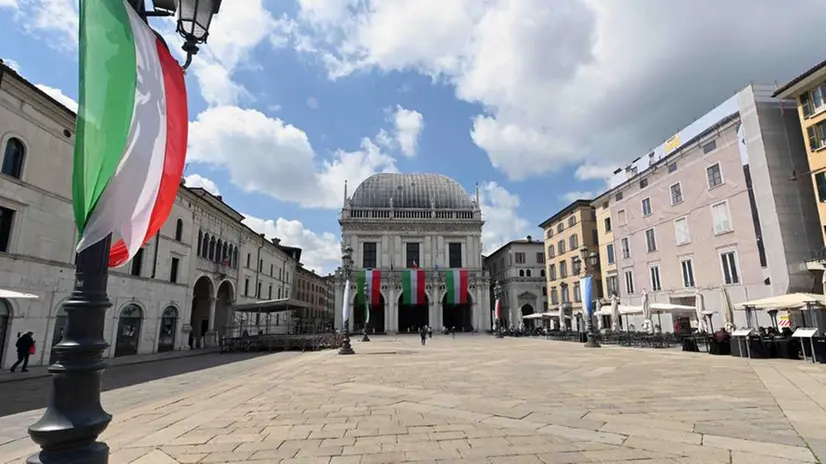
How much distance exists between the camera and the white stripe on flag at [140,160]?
340 cm

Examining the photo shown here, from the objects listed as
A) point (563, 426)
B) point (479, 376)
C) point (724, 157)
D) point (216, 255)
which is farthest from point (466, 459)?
point (216, 255)

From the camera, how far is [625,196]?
124 feet

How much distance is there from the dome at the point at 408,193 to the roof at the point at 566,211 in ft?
47.1

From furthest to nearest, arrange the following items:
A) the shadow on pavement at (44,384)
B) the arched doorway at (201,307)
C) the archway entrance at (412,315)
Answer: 1. the archway entrance at (412,315)
2. the arched doorway at (201,307)
3. the shadow on pavement at (44,384)

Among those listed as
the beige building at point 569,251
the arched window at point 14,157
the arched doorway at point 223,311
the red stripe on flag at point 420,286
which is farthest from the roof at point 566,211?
the arched window at point 14,157

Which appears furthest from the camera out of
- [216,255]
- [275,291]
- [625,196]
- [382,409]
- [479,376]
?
[275,291]

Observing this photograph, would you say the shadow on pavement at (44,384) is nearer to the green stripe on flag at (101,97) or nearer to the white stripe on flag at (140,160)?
the white stripe on flag at (140,160)

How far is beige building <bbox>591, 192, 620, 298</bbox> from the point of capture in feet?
130

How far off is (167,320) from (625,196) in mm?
38677

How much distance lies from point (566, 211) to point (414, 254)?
22.7 metres

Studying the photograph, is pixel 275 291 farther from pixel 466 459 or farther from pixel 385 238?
pixel 466 459

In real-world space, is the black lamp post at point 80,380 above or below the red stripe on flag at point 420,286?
below

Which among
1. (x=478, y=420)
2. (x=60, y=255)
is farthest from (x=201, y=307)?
(x=478, y=420)

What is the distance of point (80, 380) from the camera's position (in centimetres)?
295
